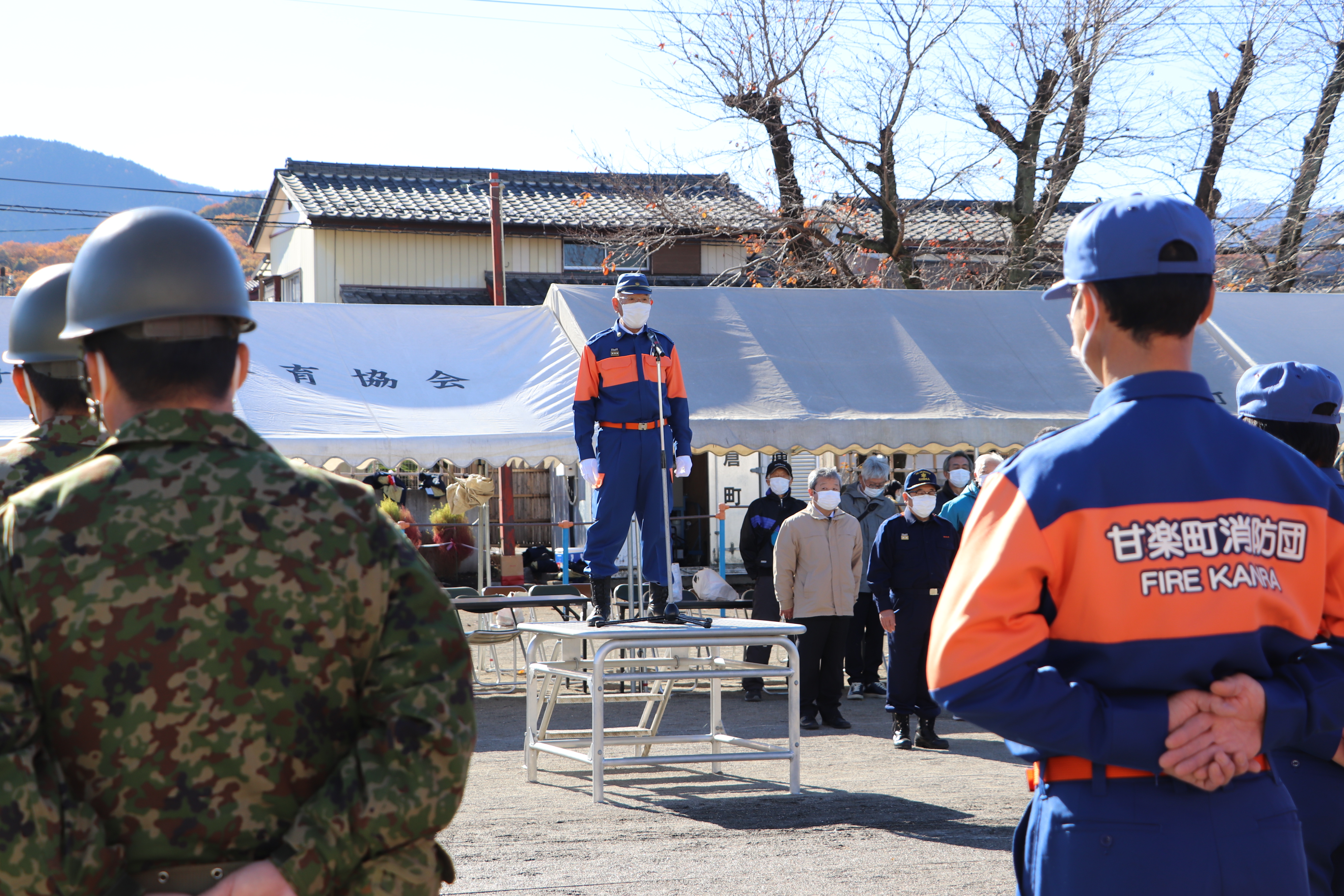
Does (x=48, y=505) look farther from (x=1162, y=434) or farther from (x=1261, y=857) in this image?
(x=1261, y=857)

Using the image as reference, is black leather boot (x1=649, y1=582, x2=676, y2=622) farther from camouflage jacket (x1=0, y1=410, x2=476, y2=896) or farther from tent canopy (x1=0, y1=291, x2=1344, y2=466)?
camouflage jacket (x1=0, y1=410, x2=476, y2=896)

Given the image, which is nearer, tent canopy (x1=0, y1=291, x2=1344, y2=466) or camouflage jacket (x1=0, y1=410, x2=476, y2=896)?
camouflage jacket (x1=0, y1=410, x2=476, y2=896)

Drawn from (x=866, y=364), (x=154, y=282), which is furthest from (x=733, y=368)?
(x=154, y=282)

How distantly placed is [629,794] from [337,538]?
6.27 m

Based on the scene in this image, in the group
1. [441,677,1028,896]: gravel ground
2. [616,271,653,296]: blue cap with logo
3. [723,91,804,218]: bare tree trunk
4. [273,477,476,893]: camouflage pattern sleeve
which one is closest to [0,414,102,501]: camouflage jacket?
[273,477,476,893]: camouflage pattern sleeve

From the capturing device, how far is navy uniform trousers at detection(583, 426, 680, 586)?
766 cm

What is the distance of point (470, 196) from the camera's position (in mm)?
27844

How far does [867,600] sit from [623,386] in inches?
174

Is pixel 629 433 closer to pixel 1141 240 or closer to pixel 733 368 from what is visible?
pixel 1141 240

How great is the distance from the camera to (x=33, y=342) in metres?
3.21

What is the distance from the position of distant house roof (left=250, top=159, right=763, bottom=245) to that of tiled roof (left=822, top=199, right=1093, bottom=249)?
3.41 meters

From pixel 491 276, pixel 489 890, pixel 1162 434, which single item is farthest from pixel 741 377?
pixel 491 276

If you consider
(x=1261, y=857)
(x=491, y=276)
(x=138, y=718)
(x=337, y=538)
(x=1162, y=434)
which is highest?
(x=491, y=276)

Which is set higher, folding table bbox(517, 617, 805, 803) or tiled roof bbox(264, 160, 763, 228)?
tiled roof bbox(264, 160, 763, 228)
